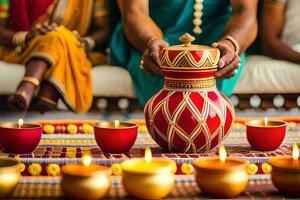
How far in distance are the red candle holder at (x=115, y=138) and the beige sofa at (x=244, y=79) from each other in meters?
1.69

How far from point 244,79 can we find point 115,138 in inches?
73.4

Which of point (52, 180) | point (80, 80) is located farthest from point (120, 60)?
point (52, 180)

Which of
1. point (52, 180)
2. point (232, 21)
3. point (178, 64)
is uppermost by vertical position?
point (232, 21)

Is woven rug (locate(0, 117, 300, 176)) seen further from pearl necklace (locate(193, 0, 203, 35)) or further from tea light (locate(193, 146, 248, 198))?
pearl necklace (locate(193, 0, 203, 35))

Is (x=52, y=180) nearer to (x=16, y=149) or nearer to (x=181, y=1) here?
(x=16, y=149)

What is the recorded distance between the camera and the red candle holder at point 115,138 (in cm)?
155

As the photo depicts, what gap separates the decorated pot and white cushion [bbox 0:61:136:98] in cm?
165

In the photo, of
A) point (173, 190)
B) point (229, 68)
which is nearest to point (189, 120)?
point (173, 190)

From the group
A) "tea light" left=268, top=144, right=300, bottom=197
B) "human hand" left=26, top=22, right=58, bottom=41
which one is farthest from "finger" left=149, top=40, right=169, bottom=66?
"human hand" left=26, top=22, right=58, bottom=41

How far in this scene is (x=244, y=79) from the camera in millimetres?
3316

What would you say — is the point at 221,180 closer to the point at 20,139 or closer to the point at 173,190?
the point at 173,190

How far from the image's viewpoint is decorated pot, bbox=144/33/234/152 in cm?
157

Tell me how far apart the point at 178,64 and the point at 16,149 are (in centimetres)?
44

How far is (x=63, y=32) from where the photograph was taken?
3365 mm
